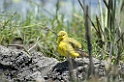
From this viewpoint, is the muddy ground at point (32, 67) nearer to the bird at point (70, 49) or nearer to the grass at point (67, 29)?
the bird at point (70, 49)

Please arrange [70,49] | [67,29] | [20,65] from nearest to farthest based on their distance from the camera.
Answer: [20,65]
[70,49]
[67,29]

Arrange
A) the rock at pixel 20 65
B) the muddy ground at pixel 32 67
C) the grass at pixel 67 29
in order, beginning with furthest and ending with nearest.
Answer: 1. the grass at pixel 67 29
2. the rock at pixel 20 65
3. the muddy ground at pixel 32 67

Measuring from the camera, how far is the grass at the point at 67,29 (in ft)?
16.1

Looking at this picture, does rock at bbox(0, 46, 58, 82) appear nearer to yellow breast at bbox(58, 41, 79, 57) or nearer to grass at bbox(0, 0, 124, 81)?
yellow breast at bbox(58, 41, 79, 57)

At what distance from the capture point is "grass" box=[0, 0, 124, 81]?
16.1ft

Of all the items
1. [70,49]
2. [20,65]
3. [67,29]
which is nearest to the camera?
[20,65]

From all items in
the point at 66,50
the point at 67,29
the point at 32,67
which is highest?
the point at 67,29

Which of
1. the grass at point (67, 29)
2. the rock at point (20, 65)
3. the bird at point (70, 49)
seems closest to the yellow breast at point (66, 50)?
the bird at point (70, 49)

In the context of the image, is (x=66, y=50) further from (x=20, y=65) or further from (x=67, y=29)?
(x=67, y=29)

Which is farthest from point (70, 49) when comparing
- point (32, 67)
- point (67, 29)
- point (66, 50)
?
point (67, 29)

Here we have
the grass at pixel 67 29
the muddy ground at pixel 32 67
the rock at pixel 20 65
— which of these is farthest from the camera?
the grass at pixel 67 29

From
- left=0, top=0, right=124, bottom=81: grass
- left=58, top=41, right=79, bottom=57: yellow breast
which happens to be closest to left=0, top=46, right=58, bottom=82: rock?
left=58, top=41, right=79, bottom=57: yellow breast

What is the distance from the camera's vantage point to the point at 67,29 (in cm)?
669

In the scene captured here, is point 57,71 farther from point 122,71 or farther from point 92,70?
point 92,70
